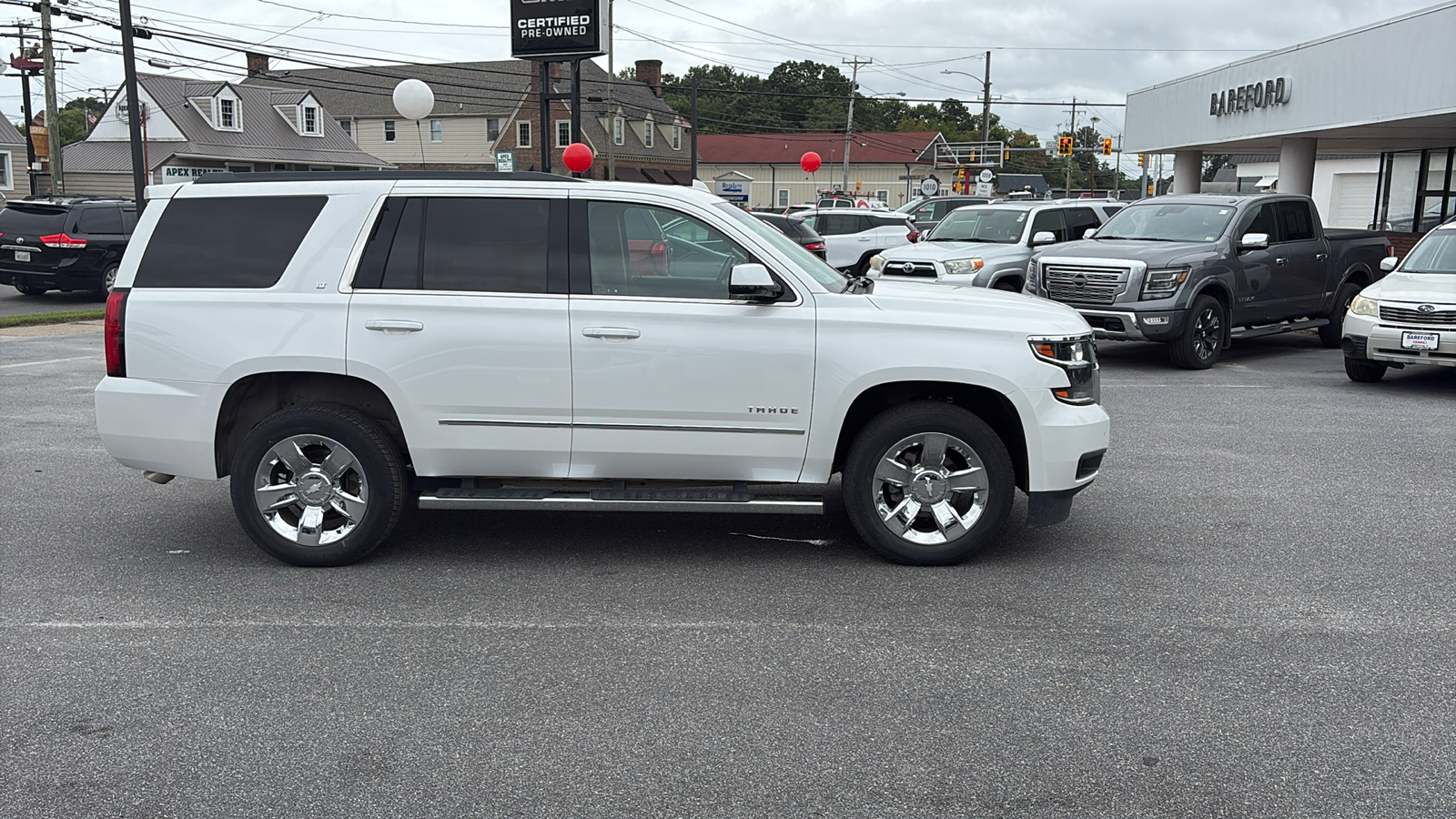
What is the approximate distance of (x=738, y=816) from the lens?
3625 mm

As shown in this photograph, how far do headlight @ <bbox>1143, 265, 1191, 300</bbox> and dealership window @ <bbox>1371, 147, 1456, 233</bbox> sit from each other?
13.0 meters

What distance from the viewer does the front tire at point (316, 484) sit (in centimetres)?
590

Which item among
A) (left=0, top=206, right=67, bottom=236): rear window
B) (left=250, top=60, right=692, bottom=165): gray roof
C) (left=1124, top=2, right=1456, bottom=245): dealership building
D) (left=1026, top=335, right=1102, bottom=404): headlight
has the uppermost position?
(left=250, top=60, right=692, bottom=165): gray roof

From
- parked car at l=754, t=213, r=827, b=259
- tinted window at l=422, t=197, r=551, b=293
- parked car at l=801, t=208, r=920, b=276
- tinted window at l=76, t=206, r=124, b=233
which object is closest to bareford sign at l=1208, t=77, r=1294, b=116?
parked car at l=801, t=208, r=920, b=276

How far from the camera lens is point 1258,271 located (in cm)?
1441

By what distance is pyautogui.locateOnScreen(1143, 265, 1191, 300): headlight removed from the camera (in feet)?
44.4

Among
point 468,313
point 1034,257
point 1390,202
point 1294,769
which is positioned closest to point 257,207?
point 468,313

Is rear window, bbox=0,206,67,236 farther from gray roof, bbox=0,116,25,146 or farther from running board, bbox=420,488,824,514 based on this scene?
gray roof, bbox=0,116,25,146

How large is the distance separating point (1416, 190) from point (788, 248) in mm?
24391

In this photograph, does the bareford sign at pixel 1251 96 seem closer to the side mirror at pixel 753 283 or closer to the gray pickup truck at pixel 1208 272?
the gray pickup truck at pixel 1208 272

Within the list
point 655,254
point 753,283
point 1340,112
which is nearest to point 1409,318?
point 753,283

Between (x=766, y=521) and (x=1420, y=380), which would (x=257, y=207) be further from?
(x=1420, y=380)

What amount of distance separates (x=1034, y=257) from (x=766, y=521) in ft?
29.6

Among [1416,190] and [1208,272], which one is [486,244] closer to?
[1208,272]
